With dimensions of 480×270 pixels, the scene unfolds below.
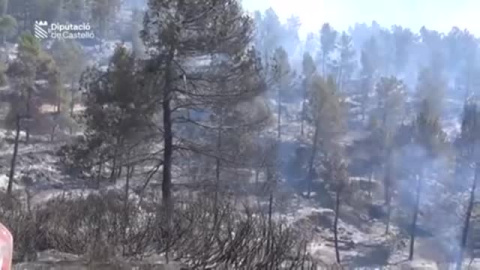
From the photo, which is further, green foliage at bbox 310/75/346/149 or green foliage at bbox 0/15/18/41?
green foliage at bbox 0/15/18/41

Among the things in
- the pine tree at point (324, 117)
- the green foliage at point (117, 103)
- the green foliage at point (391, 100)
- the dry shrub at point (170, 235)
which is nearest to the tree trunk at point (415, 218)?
the pine tree at point (324, 117)

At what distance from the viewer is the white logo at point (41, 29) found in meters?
28.2

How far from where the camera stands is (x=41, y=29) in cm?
2948

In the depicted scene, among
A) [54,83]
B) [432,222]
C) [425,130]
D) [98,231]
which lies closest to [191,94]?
[98,231]

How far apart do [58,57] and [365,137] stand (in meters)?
12.1

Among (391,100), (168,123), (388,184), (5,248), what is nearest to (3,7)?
(391,100)

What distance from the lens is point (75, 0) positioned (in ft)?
101

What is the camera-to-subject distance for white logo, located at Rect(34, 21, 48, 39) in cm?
2823

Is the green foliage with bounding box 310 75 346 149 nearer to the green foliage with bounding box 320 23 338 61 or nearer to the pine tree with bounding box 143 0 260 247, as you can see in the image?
the green foliage with bounding box 320 23 338 61

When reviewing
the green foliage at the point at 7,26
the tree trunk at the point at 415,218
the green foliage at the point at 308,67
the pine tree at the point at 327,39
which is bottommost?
the tree trunk at the point at 415,218

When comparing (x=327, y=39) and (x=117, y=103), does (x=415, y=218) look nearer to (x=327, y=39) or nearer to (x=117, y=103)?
(x=117, y=103)

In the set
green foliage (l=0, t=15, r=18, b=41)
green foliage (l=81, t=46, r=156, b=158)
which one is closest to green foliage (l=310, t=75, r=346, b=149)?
green foliage (l=0, t=15, r=18, b=41)

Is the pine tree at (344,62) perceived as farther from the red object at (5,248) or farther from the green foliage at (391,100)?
the red object at (5,248)

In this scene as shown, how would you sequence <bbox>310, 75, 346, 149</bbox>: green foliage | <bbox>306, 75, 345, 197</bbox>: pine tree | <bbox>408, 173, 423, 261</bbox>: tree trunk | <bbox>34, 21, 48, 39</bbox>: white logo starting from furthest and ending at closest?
<bbox>34, 21, 48, 39</bbox>: white logo
<bbox>306, 75, 345, 197</bbox>: pine tree
<bbox>310, 75, 346, 149</bbox>: green foliage
<bbox>408, 173, 423, 261</bbox>: tree trunk
